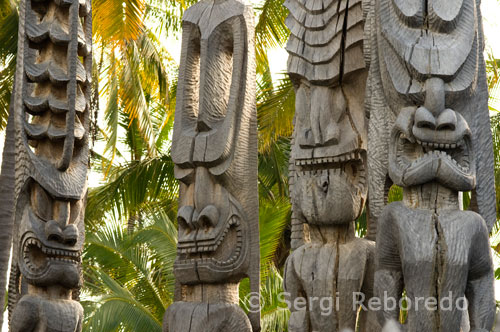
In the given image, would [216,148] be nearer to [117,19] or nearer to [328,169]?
[328,169]

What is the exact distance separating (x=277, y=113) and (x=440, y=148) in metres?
8.75

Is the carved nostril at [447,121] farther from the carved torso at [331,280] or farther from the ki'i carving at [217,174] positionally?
the ki'i carving at [217,174]

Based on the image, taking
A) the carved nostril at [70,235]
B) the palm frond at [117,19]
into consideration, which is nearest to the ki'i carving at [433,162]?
the carved nostril at [70,235]

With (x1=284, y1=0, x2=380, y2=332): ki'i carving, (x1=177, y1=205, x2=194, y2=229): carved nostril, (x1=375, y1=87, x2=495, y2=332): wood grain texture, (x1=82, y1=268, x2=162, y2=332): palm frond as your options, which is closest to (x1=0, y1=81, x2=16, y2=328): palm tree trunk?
(x1=177, y1=205, x2=194, y2=229): carved nostril

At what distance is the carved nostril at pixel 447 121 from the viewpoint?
16.0 feet

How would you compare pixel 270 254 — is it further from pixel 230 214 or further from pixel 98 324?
pixel 230 214

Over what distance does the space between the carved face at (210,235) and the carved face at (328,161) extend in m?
0.61

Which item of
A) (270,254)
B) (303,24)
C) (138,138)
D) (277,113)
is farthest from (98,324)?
(303,24)

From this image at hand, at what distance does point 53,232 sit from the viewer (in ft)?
21.8

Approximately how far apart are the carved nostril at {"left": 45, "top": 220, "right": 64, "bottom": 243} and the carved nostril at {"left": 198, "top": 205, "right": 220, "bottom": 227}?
0.94 m

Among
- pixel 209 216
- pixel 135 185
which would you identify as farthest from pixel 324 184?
pixel 135 185

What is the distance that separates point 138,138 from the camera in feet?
66.3

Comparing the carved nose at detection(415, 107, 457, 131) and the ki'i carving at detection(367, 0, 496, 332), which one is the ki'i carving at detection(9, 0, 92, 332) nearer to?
the ki'i carving at detection(367, 0, 496, 332)

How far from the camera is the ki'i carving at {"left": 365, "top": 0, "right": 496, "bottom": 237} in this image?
5020 millimetres
